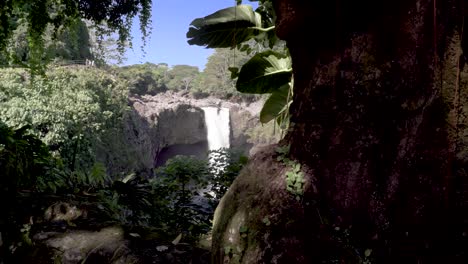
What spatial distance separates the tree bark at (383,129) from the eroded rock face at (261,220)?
0.10 metres

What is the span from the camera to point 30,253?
3182mm

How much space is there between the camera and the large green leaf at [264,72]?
4.39m

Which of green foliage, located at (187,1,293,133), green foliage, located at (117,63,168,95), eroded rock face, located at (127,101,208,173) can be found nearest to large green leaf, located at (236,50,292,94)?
green foliage, located at (187,1,293,133)

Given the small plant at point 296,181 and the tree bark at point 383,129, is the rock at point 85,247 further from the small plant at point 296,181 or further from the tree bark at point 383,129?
the tree bark at point 383,129

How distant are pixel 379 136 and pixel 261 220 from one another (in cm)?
92

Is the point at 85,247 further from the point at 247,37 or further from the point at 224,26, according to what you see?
the point at 247,37

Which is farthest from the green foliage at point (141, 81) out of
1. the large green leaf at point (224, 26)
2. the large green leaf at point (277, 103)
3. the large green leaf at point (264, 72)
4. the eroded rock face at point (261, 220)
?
the eroded rock face at point (261, 220)

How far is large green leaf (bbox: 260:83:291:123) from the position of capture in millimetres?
4742

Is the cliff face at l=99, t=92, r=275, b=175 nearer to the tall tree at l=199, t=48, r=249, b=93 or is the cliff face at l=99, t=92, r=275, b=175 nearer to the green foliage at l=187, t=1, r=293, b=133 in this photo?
the tall tree at l=199, t=48, r=249, b=93

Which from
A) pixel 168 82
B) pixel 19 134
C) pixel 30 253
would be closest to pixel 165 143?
pixel 168 82

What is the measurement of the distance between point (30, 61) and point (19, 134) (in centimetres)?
101

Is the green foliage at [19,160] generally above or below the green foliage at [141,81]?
below

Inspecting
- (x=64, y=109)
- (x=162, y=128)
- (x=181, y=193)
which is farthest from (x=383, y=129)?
(x=162, y=128)

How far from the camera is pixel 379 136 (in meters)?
2.13
